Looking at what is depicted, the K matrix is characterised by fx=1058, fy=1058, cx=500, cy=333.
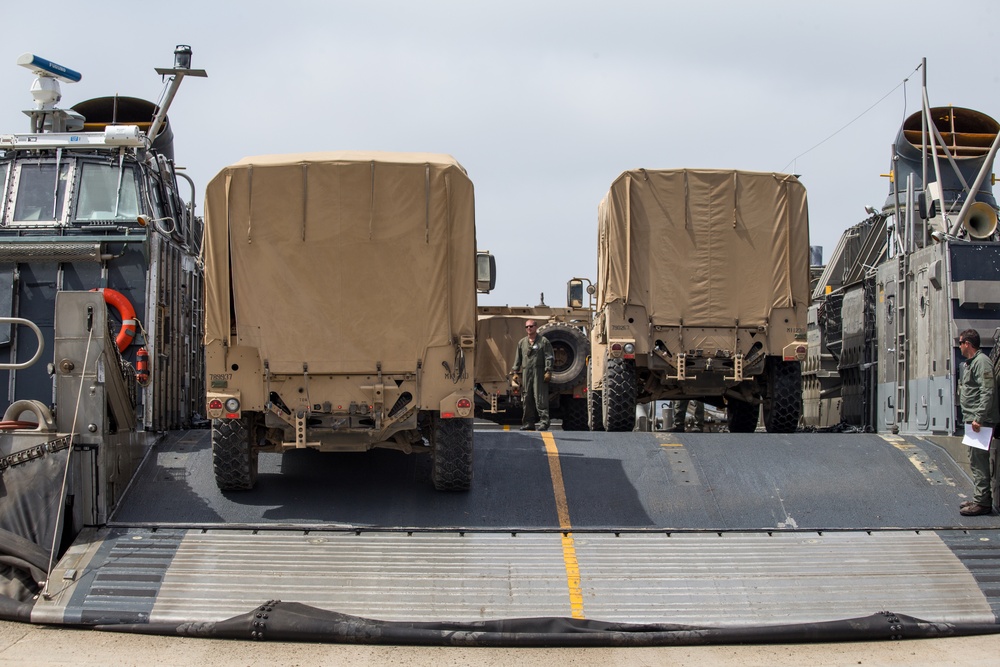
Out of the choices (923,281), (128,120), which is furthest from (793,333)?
(128,120)

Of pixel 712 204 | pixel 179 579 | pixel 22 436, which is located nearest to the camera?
pixel 179 579

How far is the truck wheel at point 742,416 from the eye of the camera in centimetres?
1358

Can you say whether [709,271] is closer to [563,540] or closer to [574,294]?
[563,540]

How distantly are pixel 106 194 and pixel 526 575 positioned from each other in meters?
6.90

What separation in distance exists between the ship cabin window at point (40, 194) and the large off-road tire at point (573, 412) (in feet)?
27.7

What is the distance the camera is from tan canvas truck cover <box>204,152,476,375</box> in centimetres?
873

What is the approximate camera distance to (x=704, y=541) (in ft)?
27.7

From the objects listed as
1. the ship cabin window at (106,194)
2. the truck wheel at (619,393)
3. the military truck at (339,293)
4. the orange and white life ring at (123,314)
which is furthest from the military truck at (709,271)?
the ship cabin window at (106,194)

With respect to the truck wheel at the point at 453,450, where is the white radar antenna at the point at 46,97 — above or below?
above

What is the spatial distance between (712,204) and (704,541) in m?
4.90

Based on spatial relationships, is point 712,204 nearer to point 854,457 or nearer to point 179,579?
point 854,457

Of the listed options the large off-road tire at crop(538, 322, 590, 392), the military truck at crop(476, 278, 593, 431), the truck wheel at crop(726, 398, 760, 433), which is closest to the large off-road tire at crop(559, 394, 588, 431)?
the military truck at crop(476, 278, 593, 431)

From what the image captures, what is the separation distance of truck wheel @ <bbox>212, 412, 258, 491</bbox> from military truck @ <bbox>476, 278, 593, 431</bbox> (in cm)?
713

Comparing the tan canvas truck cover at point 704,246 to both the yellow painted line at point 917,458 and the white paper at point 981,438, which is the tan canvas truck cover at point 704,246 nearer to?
the yellow painted line at point 917,458
